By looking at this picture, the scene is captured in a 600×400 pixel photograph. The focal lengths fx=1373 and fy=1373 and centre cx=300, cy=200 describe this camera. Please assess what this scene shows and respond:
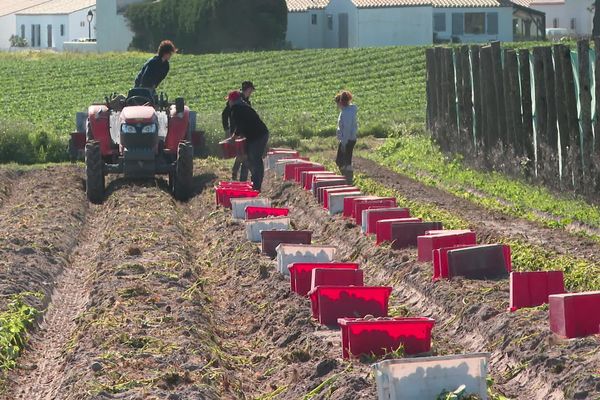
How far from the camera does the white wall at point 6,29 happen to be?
298ft

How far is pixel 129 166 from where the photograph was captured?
19.9 metres

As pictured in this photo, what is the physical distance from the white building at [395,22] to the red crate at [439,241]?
56.7 metres

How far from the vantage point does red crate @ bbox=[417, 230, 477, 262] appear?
1320cm

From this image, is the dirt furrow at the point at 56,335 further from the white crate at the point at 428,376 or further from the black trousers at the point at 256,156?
the black trousers at the point at 256,156

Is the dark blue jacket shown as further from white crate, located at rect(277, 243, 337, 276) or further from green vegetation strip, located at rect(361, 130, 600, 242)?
white crate, located at rect(277, 243, 337, 276)

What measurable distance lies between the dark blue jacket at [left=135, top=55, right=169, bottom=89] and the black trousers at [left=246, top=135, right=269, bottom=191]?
2153 mm

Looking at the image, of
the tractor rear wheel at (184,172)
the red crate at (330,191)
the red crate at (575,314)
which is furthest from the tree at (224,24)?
the red crate at (575,314)

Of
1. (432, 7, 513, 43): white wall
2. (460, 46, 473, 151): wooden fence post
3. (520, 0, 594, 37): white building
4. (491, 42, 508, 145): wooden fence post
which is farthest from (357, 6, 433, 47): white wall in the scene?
(491, 42, 508, 145): wooden fence post

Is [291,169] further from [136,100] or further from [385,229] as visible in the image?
[385,229]

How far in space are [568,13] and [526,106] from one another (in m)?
70.7

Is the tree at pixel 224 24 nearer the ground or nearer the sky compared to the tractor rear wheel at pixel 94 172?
nearer the sky

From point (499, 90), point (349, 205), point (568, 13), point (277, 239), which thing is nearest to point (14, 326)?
point (277, 239)

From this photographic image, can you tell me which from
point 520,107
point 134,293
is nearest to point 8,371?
point 134,293

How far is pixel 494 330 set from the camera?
10148 mm
